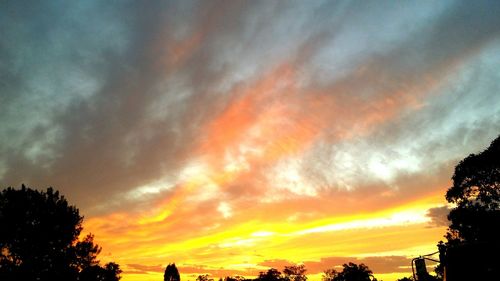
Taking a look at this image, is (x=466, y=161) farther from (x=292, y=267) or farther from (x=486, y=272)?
(x=292, y=267)

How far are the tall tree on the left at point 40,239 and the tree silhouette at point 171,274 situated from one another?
85.1 metres

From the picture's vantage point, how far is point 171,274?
123 metres

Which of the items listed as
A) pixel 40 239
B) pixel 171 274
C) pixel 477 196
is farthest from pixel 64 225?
pixel 171 274

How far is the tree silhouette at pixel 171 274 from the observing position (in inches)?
4808

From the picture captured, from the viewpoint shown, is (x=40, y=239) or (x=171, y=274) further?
(x=171, y=274)

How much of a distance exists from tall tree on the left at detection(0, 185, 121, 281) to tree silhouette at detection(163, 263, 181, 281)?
8508 centimetres

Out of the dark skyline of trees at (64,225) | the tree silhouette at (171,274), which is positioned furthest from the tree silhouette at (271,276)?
the dark skyline of trees at (64,225)

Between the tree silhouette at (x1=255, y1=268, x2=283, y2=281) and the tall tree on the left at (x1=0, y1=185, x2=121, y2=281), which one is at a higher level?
the tall tree on the left at (x1=0, y1=185, x2=121, y2=281)

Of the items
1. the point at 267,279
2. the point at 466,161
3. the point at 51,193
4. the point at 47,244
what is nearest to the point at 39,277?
the point at 47,244

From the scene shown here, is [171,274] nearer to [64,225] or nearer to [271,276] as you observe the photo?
[271,276]

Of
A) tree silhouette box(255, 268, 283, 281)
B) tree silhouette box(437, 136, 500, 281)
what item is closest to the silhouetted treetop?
tree silhouette box(437, 136, 500, 281)

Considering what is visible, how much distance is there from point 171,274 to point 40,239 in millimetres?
92346

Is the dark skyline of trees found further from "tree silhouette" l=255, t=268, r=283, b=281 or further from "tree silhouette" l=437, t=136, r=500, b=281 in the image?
"tree silhouette" l=255, t=268, r=283, b=281

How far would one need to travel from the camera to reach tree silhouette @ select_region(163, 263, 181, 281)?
122119 mm
